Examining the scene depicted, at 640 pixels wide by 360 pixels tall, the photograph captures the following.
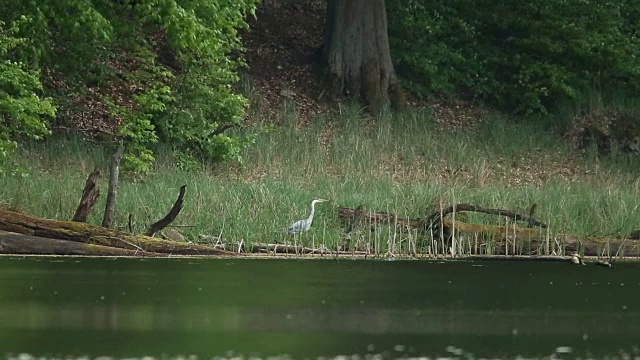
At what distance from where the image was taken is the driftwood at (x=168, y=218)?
19031mm

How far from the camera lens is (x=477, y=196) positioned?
73.3ft

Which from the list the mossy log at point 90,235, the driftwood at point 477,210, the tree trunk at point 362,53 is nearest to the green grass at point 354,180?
the driftwood at point 477,210

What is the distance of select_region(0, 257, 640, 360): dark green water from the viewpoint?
12.2 m

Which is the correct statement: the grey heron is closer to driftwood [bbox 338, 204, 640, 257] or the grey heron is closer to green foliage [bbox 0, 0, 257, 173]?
driftwood [bbox 338, 204, 640, 257]

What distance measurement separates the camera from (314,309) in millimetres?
14508

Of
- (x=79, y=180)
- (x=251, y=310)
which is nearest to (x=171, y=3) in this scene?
(x=79, y=180)

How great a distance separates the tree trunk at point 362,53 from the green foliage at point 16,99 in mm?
9717

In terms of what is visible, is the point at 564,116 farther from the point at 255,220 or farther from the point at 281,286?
the point at 281,286

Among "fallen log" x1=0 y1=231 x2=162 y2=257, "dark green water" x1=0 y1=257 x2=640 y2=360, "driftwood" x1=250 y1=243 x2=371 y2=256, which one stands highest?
"driftwood" x1=250 y1=243 x2=371 y2=256

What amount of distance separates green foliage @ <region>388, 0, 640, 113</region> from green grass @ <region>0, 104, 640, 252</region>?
1.23 m

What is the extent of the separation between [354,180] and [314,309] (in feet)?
31.8

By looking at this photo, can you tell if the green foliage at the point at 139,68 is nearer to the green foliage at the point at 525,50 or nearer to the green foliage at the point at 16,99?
the green foliage at the point at 16,99

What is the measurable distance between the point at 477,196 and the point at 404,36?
10979mm

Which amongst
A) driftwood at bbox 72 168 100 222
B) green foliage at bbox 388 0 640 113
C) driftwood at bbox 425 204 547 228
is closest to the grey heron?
driftwood at bbox 425 204 547 228
